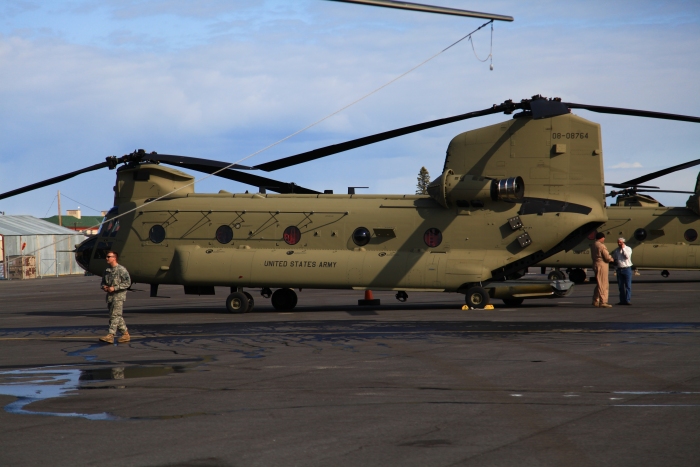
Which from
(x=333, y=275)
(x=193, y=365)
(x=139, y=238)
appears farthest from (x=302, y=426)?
(x=139, y=238)

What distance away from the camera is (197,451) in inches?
260

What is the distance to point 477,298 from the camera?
21.9 m

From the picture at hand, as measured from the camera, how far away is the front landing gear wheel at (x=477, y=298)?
21.8m

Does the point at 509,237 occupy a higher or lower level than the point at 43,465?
higher

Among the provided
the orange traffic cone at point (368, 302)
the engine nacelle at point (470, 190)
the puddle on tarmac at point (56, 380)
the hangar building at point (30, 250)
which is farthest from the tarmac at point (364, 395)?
the hangar building at point (30, 250)

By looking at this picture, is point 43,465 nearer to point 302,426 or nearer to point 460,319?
point 302,426

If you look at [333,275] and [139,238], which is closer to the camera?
[333,275]

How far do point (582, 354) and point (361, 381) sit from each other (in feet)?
12.9

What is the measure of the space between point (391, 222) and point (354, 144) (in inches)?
145

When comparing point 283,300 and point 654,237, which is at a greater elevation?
point 654,237

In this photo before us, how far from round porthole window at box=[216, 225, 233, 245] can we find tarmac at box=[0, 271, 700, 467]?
6.73 meters

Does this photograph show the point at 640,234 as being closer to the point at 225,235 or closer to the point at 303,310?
the point at 303,310

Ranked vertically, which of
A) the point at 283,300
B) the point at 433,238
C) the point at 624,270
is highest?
the point at 433,238

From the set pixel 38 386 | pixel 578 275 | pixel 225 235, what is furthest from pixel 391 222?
pixel 578 275
